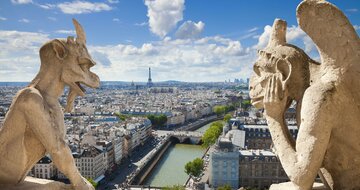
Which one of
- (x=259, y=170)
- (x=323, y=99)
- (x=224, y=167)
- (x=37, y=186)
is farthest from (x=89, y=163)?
(x=323, y=99)

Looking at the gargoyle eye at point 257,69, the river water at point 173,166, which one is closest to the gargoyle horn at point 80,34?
the gargoyle eye at point 257,69

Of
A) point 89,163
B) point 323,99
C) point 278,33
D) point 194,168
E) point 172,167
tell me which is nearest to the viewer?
point 323,99

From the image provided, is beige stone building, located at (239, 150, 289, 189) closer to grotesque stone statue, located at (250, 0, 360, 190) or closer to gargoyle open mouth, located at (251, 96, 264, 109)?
gargoyle open mouth, located at (251, 96, 264, 109)

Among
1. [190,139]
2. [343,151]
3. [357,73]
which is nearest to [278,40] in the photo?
[357,73]

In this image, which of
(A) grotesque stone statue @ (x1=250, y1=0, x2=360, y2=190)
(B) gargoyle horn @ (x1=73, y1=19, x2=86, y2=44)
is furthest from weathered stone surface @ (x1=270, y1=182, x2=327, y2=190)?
(B) gargoyle horn @ (x1=73, y1=19, x2=86, y2=44)

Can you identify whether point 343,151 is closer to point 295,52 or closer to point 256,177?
point 295,52

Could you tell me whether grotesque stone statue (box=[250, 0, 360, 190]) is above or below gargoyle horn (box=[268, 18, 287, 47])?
below

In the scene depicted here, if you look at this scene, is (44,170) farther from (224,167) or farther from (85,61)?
(85,61)

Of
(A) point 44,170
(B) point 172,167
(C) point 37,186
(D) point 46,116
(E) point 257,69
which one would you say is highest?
(E) point 257,69
